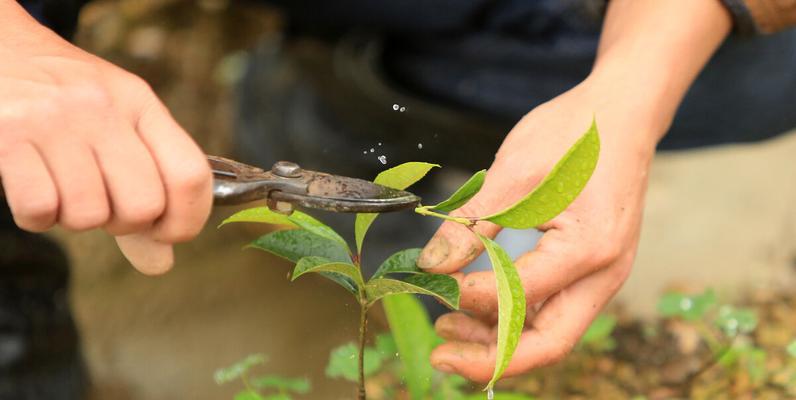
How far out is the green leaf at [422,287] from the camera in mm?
696

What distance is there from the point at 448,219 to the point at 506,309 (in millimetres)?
119

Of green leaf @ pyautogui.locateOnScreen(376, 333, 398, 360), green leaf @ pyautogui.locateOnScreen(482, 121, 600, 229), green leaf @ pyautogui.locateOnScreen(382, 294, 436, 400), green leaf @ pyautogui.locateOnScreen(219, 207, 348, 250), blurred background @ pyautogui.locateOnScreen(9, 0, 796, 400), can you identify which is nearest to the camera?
green leaf @ pyautogui.locateOnScreen(482, 121, 600, 229)

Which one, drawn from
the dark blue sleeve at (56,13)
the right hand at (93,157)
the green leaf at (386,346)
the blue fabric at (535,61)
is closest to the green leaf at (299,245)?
the right hand at (93,157)

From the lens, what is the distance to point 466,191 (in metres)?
0.67

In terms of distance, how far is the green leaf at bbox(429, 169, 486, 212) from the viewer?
660 millimetres

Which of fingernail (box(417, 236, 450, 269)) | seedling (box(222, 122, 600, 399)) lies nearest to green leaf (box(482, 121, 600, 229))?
seedling (box(222, 122, 600, 399))

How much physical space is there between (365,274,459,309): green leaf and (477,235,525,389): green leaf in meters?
0.06

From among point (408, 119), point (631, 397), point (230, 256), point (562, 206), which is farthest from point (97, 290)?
point (562, 206)

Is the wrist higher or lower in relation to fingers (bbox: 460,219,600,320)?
higher

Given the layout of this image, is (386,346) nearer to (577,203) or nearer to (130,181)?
(577,203)

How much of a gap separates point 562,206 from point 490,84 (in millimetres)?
931

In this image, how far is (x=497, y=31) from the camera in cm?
150

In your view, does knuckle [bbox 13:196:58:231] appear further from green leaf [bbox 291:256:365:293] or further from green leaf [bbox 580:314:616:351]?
green leaf [bbox 580:314:616:351]

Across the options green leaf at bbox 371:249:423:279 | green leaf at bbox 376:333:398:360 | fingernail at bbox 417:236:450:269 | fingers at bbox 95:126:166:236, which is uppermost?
fingers at bbox 95:126:166:236
